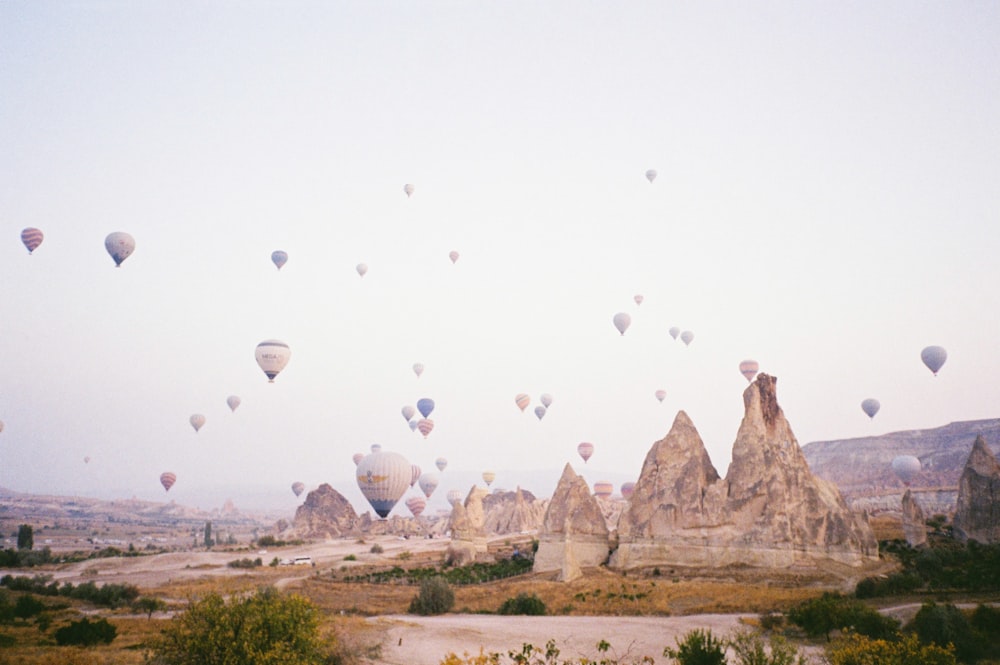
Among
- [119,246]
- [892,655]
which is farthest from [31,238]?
[892,655]

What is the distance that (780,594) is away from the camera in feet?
99.7

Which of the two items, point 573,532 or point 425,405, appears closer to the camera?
point 573,532

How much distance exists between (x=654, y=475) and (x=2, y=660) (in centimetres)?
3573

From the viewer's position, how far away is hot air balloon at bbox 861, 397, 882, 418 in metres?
87.2

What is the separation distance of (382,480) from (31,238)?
38.0 meters

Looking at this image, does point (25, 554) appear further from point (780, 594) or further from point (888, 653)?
point (888, 653)

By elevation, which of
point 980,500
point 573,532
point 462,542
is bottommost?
point 462,542

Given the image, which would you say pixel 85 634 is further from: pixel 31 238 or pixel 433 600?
pixel 31 238

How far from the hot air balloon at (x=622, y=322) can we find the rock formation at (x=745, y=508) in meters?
22.6

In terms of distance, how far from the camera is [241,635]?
13906 millimetres

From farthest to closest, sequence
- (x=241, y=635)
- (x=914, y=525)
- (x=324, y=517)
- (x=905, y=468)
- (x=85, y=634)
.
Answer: (x=324, y=517), (x=905, y=468), (x=914, y=525), (x=85, y=634), (x=241, y=635)

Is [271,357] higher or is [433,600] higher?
[271,357]

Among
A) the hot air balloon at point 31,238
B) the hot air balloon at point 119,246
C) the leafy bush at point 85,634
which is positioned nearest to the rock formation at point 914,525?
the leafy bush at point 85,634

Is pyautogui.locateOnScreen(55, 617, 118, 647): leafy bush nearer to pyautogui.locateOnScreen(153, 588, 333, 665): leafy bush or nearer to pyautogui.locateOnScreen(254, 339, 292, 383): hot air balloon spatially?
pyautogui.locateOnScreen(153, 588, 333, 665): leafy bush
